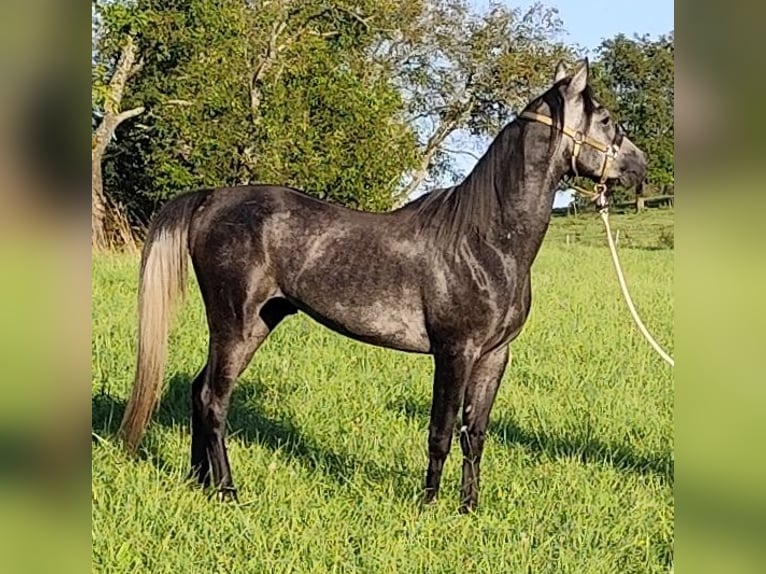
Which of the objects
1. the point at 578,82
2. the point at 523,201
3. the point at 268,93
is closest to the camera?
the point at 578,82

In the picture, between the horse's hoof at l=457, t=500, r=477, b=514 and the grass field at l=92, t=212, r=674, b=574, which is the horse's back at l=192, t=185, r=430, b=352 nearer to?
the grass field at l=92, t=212, r=674, b=574

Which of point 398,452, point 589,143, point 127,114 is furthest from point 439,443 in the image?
point 127,114

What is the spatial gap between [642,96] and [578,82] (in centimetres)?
26

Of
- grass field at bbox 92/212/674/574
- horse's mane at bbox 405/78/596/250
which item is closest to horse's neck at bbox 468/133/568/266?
horse's mane at bbox 405/78/596/250

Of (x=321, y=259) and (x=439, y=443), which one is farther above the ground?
(x=321, y=259)

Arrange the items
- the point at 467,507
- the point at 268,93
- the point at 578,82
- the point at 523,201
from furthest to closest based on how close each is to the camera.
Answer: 1. the point at 268,93
2. the point at 467,507
3. the point at 523,201
4. the point at 578,82

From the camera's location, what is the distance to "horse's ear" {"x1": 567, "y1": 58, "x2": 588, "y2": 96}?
1730mm

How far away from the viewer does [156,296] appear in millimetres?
2021

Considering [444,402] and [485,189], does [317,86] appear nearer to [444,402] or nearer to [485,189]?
[485,189]

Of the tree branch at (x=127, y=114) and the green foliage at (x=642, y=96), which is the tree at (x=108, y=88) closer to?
the tree branch at (x=127, y=114)

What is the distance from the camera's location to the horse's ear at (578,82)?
1730 mm

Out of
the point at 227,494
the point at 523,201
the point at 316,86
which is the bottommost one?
the point at 227,494
